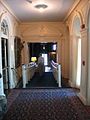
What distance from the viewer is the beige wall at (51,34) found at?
10.1 m

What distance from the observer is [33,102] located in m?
5.35

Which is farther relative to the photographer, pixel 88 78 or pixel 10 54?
pixel 10 54

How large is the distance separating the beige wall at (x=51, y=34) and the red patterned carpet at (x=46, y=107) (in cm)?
389

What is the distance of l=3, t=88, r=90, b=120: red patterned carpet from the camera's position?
419cm

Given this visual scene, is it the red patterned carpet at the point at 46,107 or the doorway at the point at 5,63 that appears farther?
the doorway at the point at 5,63

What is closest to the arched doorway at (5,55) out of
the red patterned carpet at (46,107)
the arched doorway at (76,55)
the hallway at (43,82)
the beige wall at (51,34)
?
the red patterned carpet at (46,107)

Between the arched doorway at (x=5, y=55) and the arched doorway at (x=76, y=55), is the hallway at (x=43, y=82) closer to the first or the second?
the arched doorway at (x=76, y=55)

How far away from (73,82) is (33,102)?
2.60 meters

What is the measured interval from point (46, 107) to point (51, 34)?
19.9 feet

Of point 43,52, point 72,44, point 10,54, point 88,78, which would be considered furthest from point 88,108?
point 43,52

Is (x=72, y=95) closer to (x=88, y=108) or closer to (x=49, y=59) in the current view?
(x=88, y=108)

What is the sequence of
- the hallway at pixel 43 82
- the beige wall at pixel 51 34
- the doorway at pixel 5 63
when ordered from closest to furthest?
the doorway at pixel 5 63 → the hallway at pixel 43 82 → the beige wall at pixel 51 34

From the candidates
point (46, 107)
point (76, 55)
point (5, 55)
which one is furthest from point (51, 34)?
point (46, 107)

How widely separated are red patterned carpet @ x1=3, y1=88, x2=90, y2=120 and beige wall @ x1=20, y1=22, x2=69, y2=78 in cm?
389
